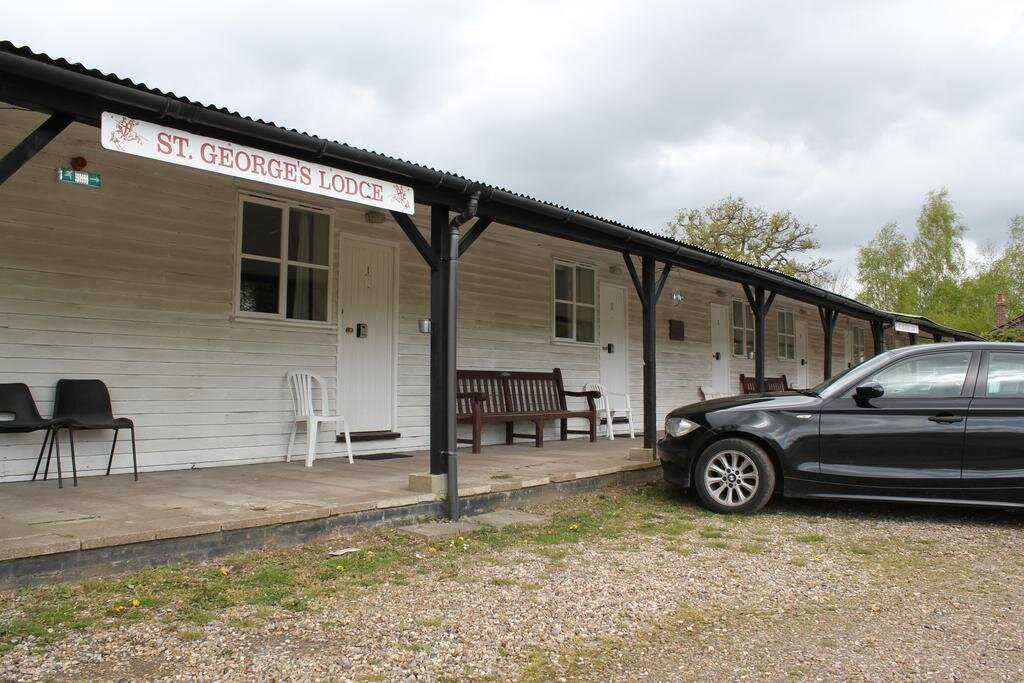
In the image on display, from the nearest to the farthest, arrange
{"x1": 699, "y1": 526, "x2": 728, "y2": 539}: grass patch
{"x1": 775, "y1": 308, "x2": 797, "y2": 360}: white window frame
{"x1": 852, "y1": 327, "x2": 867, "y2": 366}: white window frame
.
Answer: {"x1": 699, "y1": 526, "x2": 728, "y2": 539}: grass patch, {"x1": 775, "y1": 308, "x2": 797, "y2": 360}: white window frame, {"x1": 852, "y1": 327, "x2": 867, "y2": 366}: white window frame

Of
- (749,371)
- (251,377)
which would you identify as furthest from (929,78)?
(251,377)

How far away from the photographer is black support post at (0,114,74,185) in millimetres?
3482

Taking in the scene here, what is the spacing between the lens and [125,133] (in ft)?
12.9

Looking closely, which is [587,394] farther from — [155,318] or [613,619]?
[613,619]

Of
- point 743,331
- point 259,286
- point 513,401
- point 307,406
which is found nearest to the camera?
point 259,286

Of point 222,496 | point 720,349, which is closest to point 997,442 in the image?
point 222,496

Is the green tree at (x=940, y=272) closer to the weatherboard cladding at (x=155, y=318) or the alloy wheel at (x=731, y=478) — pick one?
the alloy wheel at (x=731, y=478)

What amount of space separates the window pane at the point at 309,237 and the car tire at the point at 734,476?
4.32 metres

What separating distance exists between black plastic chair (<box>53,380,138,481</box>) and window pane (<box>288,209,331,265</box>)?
7.28 feet

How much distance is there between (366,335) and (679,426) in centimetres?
360

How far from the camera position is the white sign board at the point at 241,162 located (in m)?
3.96

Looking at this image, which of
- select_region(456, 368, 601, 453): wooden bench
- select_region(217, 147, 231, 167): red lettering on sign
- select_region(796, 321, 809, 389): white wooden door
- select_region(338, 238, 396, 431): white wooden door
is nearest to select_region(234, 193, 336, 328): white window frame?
select_region(338, 238, 396, 431): white wooden door

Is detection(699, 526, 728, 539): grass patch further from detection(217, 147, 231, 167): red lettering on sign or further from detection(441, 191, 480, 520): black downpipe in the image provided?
detection(217, 147, 231, 167): red lettering on sign

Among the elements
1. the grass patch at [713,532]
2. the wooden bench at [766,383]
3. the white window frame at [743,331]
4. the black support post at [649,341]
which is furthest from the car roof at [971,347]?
the white window frame at [743,331]
